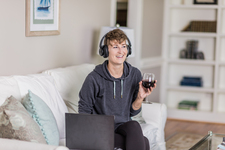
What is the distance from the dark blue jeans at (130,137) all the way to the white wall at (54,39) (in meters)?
0.93

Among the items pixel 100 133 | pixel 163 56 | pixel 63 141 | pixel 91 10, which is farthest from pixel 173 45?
pixel 100 133

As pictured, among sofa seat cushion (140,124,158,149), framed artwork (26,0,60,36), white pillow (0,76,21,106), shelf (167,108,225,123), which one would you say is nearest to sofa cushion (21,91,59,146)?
white pillow (0,76,21,106)

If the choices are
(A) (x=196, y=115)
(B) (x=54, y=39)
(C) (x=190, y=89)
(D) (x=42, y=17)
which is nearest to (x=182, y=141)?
(A) (x=196, y=115)

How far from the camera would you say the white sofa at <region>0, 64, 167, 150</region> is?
2.24m

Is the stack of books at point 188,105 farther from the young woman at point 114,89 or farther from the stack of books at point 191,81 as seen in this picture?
the young woman at point 114,89

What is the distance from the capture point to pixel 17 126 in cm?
179

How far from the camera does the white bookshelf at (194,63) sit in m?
4.83

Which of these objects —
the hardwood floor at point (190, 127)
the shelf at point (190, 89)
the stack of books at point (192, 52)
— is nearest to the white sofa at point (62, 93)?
the hardwood floor at point (190, 127)

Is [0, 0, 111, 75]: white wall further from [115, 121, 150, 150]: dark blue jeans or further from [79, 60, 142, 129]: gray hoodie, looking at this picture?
[115, 121, 150, 150]: dark blue jeans

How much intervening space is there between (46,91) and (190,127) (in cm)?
265

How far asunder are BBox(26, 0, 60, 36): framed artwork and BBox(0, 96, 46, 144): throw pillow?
1.01 m

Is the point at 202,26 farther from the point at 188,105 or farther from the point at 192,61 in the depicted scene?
the point at 188,105

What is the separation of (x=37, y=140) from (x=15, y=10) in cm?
114

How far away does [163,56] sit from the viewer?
5.06m
